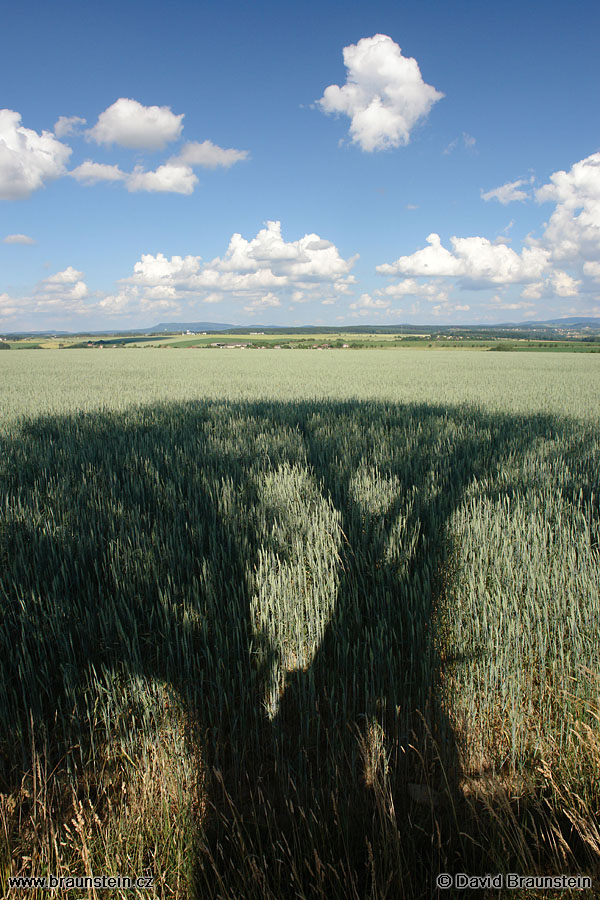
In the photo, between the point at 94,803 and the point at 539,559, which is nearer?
the point at 94,803

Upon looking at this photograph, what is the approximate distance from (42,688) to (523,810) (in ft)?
7.24

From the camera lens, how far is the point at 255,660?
2377 mm

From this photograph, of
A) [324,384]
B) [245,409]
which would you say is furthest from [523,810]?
[324,384]

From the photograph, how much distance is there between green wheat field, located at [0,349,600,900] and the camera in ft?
4.84

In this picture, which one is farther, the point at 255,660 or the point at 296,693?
the point at 255,660

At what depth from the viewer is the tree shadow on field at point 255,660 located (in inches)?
59.3

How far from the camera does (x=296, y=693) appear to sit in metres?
2.16

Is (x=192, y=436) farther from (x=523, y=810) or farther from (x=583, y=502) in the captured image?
(x=523, y=810)

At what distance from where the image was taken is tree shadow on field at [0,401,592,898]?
151 centimetres

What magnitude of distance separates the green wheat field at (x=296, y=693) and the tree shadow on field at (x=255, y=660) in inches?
0.6

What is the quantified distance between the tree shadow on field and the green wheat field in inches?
0.6

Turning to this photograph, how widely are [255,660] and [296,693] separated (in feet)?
1.02

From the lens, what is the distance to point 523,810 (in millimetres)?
1687

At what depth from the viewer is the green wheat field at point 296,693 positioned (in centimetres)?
148
